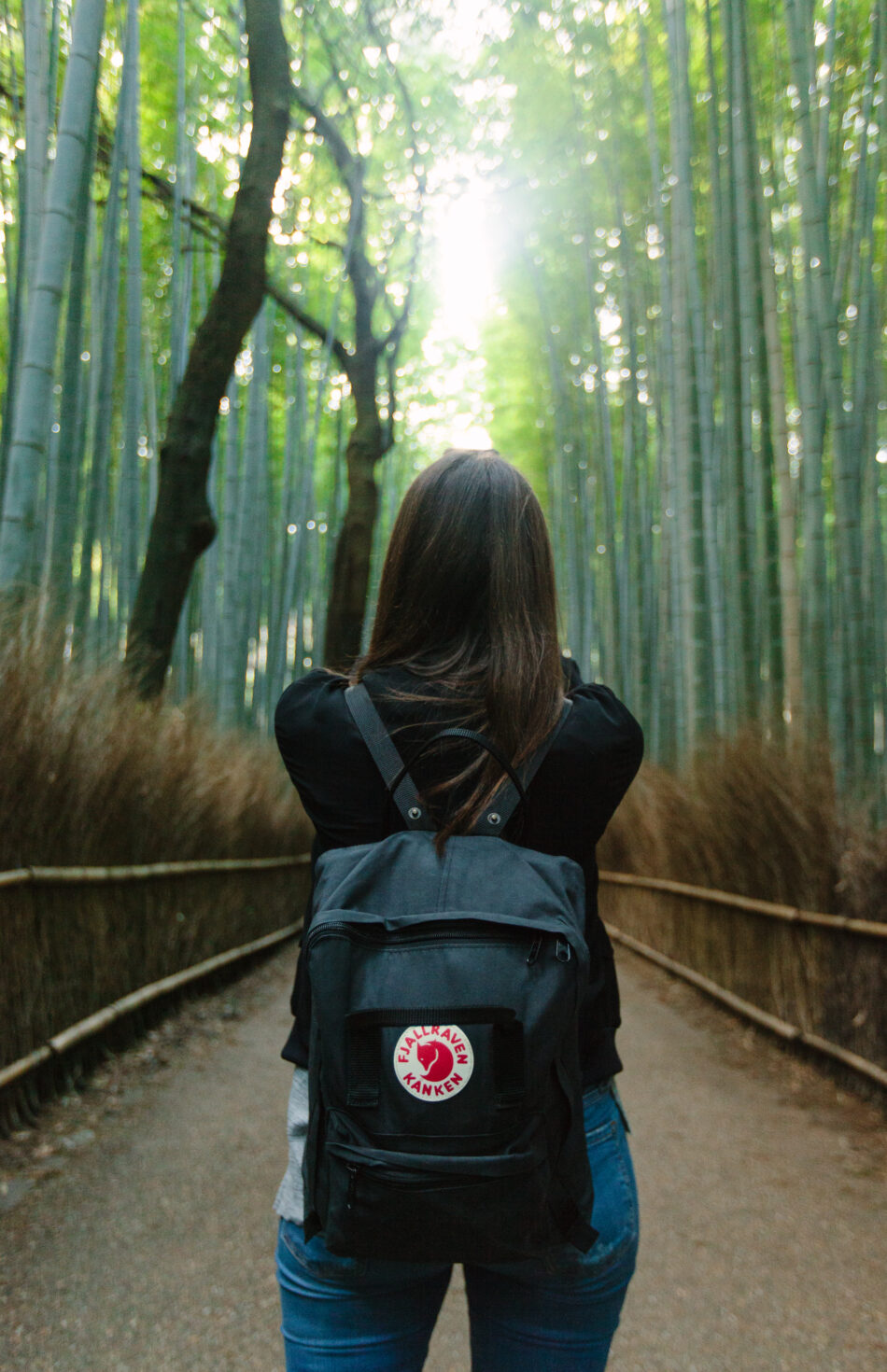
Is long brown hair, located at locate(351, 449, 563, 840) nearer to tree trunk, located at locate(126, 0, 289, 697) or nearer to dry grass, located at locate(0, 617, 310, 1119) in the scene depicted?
dry grass, located at locate(0, 617, 310, 1119)

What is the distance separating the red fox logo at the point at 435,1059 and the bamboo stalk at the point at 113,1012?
193 cm

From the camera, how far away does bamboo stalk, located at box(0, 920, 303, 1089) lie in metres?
2.52

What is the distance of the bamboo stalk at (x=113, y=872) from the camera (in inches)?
102

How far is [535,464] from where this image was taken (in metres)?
12.4

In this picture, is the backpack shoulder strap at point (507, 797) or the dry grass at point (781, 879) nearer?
the backpack shoulder strap at point (507, 797)

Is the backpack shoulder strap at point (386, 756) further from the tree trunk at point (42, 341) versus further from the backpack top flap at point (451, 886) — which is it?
the tree trunk at point (42, 341)

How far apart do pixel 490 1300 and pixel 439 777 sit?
1.27 feet

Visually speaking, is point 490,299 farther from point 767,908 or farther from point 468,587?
point 468,587

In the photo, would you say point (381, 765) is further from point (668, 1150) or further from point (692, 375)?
point (692, 375)

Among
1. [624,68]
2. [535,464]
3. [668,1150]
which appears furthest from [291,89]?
[535,464]

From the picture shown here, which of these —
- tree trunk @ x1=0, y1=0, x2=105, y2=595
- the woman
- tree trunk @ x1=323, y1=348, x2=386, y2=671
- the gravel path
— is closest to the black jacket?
the woman

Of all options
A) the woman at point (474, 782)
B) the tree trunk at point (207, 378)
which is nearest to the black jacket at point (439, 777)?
the woman at point (474, 782)

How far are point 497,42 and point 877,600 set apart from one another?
494 centimetres

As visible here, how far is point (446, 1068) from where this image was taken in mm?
749
